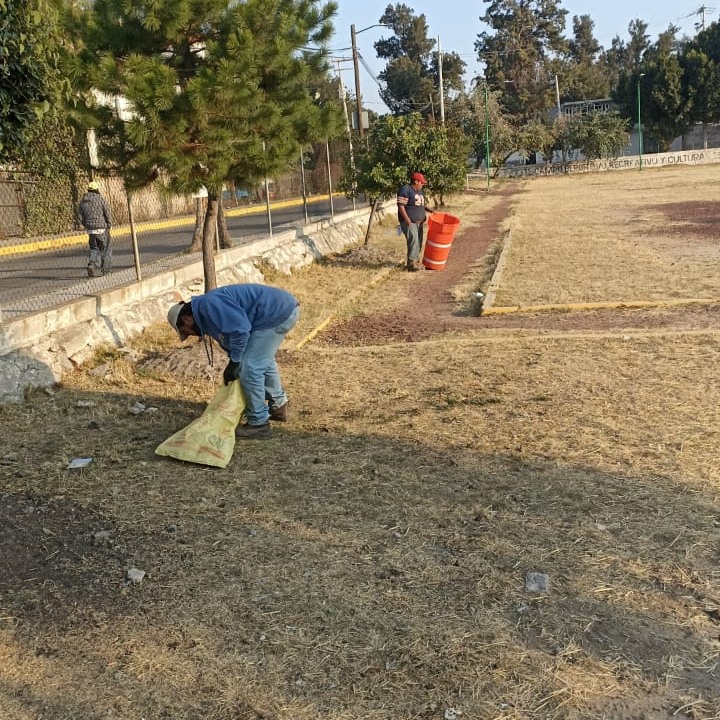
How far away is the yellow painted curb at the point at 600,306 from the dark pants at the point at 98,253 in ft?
18.6

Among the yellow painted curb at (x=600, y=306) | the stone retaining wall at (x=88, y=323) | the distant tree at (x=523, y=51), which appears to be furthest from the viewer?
the distant tree at (x=523, y=51)

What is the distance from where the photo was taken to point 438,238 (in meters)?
12.8

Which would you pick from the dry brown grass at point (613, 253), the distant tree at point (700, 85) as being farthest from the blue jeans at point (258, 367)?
the distant tree at point (700, 85)

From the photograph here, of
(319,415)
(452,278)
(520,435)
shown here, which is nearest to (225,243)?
(452,278)

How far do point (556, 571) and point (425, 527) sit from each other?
0.74 metres

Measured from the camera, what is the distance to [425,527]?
3.86 metres

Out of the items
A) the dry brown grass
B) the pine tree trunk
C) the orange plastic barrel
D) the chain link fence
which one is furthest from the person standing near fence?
the dry brown grass

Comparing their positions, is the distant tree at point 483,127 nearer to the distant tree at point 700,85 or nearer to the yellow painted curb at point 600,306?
the distant tree at point 700,85

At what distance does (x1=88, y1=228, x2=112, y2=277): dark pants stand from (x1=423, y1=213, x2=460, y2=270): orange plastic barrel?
532 centimetres

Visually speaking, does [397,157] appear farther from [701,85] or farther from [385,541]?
[701,85]

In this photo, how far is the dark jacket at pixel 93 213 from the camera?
10.6 meters

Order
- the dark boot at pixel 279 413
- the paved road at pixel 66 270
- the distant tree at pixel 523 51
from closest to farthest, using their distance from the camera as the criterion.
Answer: the dark boot at pixel 279 413 < the paved road at pixel 66 270 < the distant tree at pixel 523 51

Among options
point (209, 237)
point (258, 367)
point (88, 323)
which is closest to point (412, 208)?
point (209, 237)

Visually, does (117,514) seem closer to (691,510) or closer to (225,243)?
(691,510)
